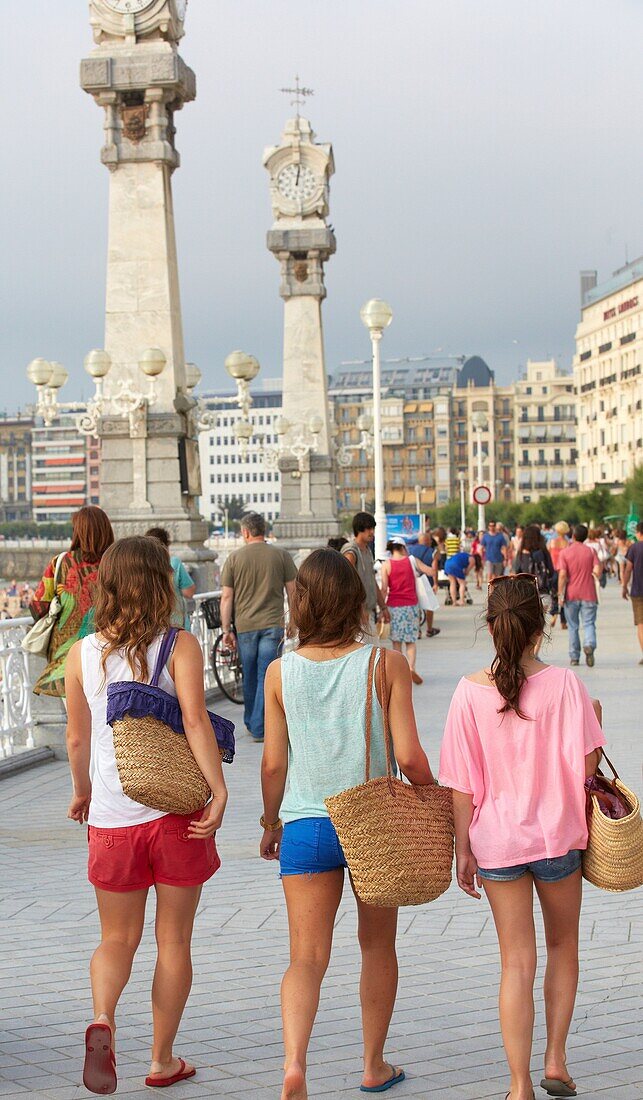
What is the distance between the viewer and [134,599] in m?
4.81

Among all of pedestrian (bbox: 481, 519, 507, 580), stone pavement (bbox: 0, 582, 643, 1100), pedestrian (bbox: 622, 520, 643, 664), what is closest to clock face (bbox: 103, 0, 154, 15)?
pedestrian (bbox: 622, 520, 643, 664)

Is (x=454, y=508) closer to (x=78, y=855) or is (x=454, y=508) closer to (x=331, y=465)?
(x=331, y=465)

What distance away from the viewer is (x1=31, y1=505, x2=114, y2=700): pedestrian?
303 inches

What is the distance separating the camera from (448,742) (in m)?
4.69

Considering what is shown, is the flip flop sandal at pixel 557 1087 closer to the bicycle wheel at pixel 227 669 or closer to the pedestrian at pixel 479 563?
the bicycle wheel at pixel 227 669

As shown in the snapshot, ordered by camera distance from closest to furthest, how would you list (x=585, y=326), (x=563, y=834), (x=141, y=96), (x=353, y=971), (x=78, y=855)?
(x=563, y=834) → (x=353, y=971) → (x=78, y=855) → (x=141, y=96) → (x=585, y=326)

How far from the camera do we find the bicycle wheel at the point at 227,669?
52.0 ft

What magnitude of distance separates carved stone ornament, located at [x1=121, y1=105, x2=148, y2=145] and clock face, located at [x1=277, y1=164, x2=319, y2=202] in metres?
15.3

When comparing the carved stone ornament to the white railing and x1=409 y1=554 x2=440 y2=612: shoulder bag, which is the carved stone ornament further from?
the white railing

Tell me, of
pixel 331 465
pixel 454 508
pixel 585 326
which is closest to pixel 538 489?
pixel 454 508

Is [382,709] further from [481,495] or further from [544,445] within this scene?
[544,445]

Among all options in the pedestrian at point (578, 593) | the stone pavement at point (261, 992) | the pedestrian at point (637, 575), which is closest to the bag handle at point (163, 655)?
the stone pavement at point (261, 992)

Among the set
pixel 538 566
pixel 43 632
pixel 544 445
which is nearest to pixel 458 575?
pixel 538 566

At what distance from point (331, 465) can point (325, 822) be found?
99.7ft
